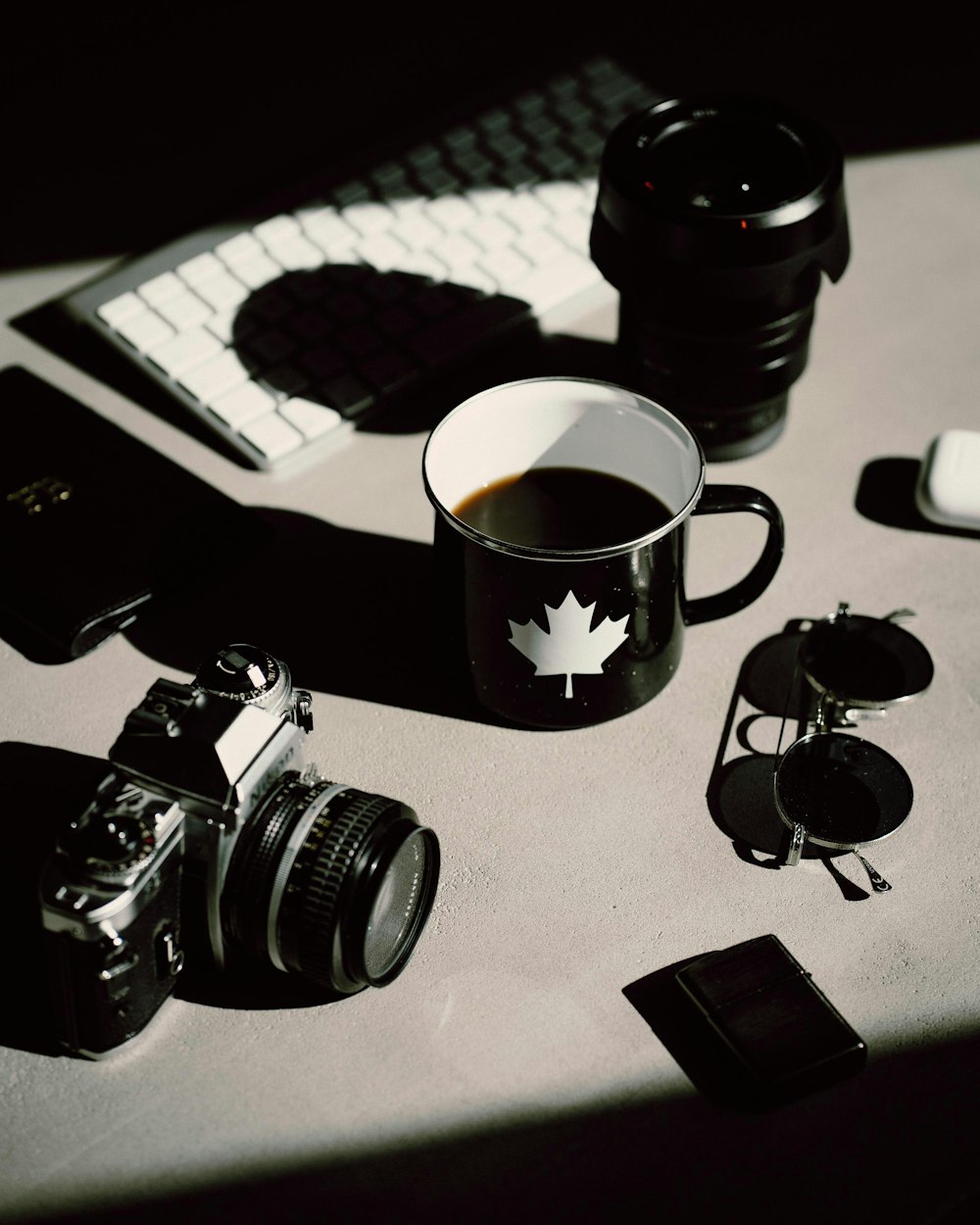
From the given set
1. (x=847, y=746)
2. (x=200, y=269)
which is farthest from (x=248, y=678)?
(x=200, y=269)

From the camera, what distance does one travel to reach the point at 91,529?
72 centimetres

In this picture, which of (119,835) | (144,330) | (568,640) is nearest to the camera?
(119,835)

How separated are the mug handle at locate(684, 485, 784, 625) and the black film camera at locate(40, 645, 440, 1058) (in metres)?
0.19

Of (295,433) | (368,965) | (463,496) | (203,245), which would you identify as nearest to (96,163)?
(203,245)

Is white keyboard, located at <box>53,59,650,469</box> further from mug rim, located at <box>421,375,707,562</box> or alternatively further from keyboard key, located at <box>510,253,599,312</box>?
mug rim, located at <box>421,375,707,562</box>

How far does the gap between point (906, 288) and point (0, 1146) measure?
0.76 m

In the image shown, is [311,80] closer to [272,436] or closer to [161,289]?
[161,289]

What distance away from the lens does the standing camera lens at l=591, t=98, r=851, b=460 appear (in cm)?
68

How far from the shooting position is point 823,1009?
54 centimetres

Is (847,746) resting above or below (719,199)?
below

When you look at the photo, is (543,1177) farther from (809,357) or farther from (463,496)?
(809,357)

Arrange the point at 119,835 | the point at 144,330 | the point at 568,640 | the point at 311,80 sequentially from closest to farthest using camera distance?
the point at 119,835, the point at 568,640, the point at 144,330, the point at 311,80

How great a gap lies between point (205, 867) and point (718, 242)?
40 cm

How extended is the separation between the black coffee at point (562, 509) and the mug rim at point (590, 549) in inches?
1.3
